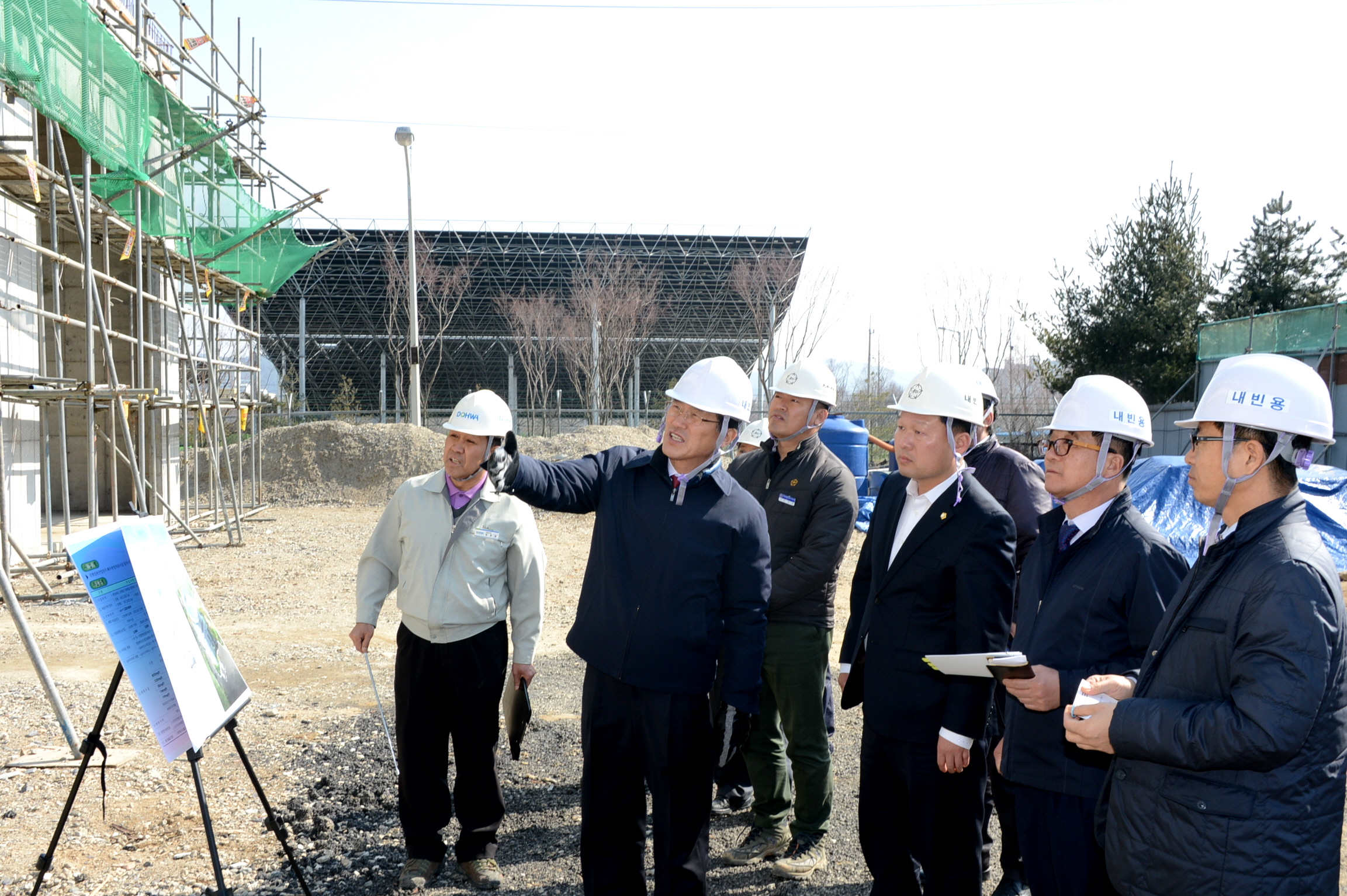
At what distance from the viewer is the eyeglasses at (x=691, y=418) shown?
3469 millimetres

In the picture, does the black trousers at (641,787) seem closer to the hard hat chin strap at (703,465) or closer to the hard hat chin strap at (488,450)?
the hard hat chin strap at (703,465)

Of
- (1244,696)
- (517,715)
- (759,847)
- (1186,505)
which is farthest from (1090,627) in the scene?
(1186,505)

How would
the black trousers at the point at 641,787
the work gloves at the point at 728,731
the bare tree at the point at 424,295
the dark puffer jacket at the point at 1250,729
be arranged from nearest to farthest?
the dark puffer jacket at the point at 1250,729 → the black trousers at the point at 641,787 → the work gloves at the point at 728,731 → the bare tree at the point at 424,295

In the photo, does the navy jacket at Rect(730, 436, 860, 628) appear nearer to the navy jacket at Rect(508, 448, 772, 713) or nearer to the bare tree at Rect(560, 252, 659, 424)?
the navy jacket at Rect(508, 448, 772, 713)

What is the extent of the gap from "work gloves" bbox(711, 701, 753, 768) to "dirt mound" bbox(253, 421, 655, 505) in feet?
61.7

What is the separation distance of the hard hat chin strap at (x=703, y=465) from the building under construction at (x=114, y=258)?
5.73 meters

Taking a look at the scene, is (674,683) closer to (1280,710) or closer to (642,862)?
(642,862)

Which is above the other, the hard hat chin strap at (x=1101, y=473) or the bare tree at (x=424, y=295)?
the bare tree at (x=424, y=295)

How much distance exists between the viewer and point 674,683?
329 cm

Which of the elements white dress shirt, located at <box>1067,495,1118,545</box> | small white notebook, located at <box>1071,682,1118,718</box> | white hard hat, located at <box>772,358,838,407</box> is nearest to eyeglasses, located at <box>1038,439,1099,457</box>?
white dress shirt, located at <box>1067,495,1118,545</box>

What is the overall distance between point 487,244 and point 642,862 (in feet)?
113

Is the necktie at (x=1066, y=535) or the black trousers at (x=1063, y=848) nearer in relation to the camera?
the black trousers at (x=1063, y=848)

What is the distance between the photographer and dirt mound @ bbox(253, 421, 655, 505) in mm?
21875

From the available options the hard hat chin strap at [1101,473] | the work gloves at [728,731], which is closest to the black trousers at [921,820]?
the work gloves at [728,731]
